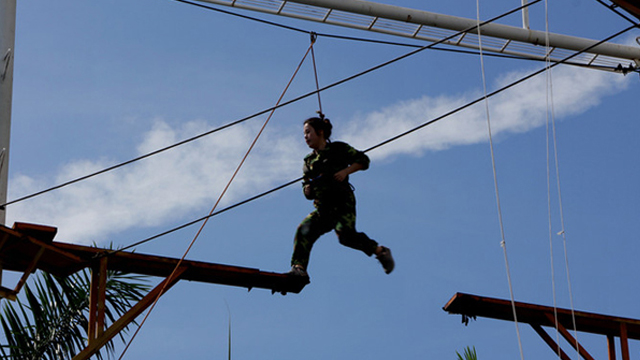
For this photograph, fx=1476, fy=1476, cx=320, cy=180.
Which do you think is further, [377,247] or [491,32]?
[491,32]

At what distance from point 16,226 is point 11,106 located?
202 cm

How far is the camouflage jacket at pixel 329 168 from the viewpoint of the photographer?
41.7 ft

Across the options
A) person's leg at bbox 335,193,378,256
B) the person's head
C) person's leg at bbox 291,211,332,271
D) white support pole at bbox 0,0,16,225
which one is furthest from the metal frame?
the person's head

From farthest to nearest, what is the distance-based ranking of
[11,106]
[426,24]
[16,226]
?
1. [426,24]
2. [11,106]
3. [16,226]

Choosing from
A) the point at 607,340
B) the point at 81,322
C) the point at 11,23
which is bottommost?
the point at 607,340

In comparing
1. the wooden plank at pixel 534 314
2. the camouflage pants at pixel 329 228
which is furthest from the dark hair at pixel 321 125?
the wooden plank at pixel 534 314

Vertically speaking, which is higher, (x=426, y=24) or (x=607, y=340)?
(x=426, y=24)

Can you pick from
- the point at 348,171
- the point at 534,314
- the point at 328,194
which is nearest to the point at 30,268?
the point at 328,194

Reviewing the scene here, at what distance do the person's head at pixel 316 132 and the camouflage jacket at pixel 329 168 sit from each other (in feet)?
0.21

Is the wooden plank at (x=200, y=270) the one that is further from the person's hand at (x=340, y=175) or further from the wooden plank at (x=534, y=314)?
the wooden plank at (x=534, y=314)

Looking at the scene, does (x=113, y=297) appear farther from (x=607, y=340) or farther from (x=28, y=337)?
(x=607, y=340)

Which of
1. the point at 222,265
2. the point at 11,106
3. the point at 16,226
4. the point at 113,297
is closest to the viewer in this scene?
the point at 16,226

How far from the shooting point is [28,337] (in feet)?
50.0

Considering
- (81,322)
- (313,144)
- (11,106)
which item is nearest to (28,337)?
(81,322)
